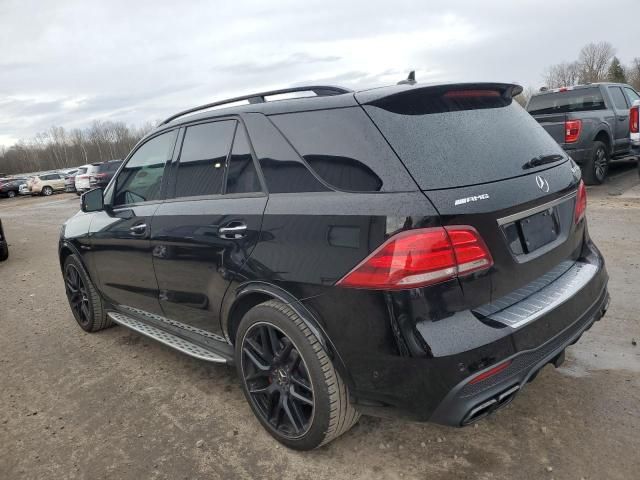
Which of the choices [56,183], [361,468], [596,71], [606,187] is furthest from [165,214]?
[596,71]

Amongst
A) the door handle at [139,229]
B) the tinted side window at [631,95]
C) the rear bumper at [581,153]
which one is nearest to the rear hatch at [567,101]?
the rear bumper at [581,153]

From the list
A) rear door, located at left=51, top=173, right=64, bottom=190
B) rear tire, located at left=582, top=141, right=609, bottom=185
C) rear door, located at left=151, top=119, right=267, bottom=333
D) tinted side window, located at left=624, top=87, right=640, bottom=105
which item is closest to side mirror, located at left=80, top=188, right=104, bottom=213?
rear door, located at left=151, top=119, right=267, bottom=333

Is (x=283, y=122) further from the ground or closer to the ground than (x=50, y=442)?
further from the ground

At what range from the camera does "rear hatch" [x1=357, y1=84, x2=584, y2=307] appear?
6.79ft

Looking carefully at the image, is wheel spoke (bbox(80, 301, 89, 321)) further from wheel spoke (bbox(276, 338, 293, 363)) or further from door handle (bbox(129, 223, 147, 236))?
wheel spoke (bbox(276, 338, 293, 363))

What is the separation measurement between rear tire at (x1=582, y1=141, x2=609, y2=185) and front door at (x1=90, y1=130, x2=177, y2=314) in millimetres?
8152

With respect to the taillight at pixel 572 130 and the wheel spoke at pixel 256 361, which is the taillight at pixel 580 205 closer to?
the wheel spoke at pixel 256 361

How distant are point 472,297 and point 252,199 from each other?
123 centimetres

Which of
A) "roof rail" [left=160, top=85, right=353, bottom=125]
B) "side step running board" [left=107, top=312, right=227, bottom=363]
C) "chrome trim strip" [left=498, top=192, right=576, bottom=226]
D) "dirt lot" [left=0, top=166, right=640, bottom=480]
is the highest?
"roof rail" [left=160, top=85, right=353, bottom=125]

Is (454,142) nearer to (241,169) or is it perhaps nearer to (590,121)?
(241,169)

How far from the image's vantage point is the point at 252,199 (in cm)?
263

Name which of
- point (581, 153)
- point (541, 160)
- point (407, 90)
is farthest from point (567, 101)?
point (407, 90)

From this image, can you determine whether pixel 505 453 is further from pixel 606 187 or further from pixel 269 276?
pixel 606 187

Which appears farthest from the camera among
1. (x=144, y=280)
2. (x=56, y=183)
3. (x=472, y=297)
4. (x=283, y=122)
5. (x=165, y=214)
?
(x=56, y=183)
